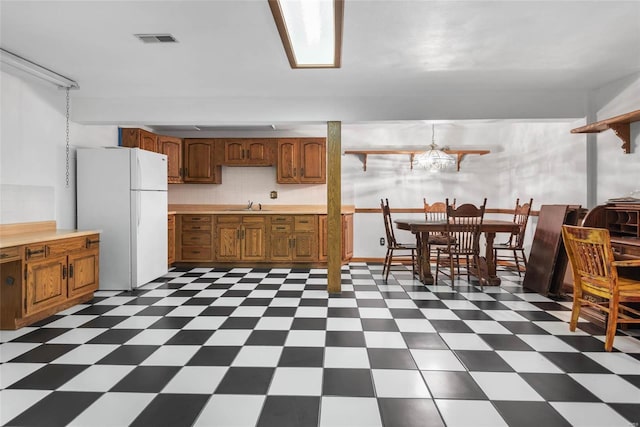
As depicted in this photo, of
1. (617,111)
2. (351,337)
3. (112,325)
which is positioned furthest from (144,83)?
(617,111)

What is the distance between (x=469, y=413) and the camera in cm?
189

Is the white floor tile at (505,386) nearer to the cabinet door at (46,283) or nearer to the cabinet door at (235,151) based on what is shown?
the cabinet door at (46,283)

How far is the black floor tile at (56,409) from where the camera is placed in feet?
5.99

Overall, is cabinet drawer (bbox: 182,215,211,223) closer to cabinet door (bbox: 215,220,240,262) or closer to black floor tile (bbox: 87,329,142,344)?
cabinet door (bbox: 215,220,240,262)

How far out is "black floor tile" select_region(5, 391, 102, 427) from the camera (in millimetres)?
1827

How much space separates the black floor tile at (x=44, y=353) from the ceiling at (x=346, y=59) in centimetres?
247

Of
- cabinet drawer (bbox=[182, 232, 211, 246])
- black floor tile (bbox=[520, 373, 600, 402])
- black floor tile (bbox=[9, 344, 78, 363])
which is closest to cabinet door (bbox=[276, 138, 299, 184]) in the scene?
cabinet drawer (bbox=[182, 232, 211, 246])

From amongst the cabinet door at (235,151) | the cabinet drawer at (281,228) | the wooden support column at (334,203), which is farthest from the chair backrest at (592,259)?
the cabinet door at (235,151)

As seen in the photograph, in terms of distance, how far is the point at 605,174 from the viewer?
13.6 feet

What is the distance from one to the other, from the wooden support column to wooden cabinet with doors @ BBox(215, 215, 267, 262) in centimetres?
183

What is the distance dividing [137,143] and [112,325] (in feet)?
10.0

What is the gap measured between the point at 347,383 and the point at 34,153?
4100mm

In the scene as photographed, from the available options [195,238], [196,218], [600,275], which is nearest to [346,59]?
[600,275]

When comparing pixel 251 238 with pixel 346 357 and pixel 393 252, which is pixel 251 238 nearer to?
pixel 393 252
